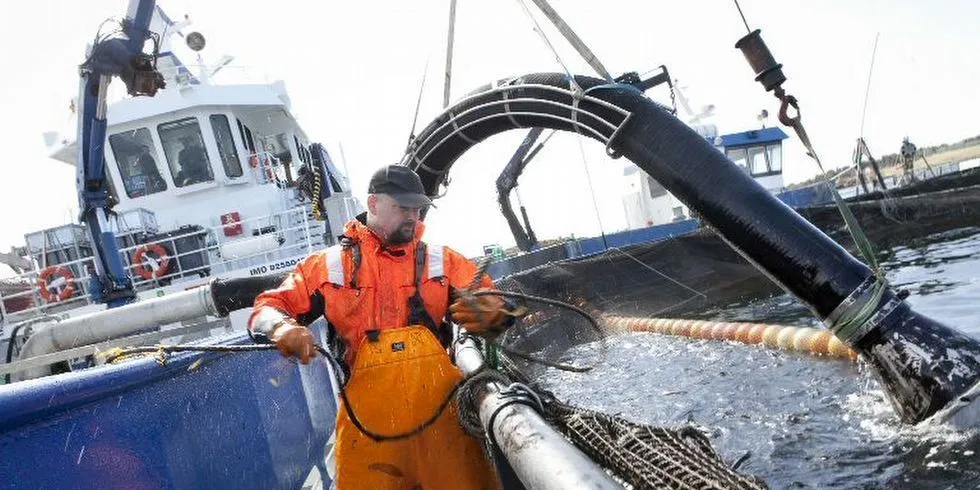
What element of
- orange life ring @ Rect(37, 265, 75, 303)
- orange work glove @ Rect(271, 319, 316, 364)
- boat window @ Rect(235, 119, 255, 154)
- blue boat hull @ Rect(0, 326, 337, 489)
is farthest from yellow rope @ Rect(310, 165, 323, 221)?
orange work glove @ Rect(271, 319, 316, 364)

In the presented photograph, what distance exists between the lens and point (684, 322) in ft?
31.2

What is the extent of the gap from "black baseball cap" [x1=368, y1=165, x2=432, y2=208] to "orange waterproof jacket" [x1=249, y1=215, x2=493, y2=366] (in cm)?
19

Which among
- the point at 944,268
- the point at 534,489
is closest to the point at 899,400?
the point at 534,489

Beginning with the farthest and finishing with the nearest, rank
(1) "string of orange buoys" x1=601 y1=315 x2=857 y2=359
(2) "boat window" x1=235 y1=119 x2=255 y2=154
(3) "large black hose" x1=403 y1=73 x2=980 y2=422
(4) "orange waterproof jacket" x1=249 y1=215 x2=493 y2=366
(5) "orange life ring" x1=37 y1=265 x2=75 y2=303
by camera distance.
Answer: (2) "boat window" x1=235 y1=119 x2=255 y2=154
(5) "orange life ring" x1=37 y1=265 x2=75 y2=303
(1) "string of orange buoys" x1=601 y1=315 x2=857 y2=359
(3) "large black hose" x1=403 y1=73 x2=980 y2=422
(4) "orange waterproof jacket" x1=249 y1=215 x2=493 y2=366

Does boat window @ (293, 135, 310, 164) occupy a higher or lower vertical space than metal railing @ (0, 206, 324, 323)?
higher

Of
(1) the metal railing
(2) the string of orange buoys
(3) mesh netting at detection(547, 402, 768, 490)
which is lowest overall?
(2) the string of orange buoys

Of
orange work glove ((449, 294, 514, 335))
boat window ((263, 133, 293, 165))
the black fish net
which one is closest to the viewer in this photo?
the black fish net

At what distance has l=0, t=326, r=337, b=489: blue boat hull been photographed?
2113 millimetres

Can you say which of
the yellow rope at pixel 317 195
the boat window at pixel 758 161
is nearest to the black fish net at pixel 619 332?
the yellow rope at pixel 317 195

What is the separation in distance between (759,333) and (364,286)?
6.30 m

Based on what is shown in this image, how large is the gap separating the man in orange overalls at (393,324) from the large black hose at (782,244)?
2.73 m

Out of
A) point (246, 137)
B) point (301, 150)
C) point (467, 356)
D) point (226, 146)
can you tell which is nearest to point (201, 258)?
point (226, 146)

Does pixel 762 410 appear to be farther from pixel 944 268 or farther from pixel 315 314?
pixel 944 268

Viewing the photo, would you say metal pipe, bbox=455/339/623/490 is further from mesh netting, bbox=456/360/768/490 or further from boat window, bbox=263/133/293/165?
boat window, bbox=263/133/293/165
